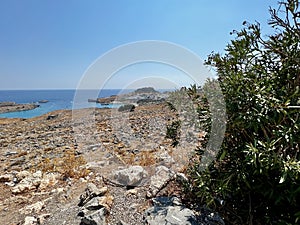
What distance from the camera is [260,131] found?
1999mm

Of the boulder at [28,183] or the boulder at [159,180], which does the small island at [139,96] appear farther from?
the boulder at [159,180]

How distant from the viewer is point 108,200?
2.91 m

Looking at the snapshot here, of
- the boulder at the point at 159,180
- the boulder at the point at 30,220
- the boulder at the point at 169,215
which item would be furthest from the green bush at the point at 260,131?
the boulder at the point at 30,220

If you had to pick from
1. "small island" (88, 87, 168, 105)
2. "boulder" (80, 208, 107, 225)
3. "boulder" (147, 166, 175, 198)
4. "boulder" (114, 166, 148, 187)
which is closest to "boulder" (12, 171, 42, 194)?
"boulder" (114, 166, 148, 187)

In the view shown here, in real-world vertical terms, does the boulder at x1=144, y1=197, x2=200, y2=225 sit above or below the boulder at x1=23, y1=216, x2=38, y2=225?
above

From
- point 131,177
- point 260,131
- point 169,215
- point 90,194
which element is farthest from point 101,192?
point 260,131

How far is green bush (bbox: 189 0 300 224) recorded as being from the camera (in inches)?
61.9

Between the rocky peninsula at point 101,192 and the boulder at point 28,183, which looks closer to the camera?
the rocky peninsula at point 101,192

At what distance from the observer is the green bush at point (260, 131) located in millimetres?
1572

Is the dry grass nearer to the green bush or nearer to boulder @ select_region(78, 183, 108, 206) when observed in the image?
boulder @ select_region(78, 183, 108, 206)

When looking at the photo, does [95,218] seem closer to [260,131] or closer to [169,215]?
[169,215]

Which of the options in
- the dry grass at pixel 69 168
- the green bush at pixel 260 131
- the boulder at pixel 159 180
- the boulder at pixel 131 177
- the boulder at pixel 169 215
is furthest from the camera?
the dry grass at pixel 69 168

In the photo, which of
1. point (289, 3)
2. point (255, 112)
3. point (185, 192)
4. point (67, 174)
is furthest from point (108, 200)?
point (289, 3)

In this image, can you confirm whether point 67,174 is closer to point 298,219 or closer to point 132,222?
point 132,222
